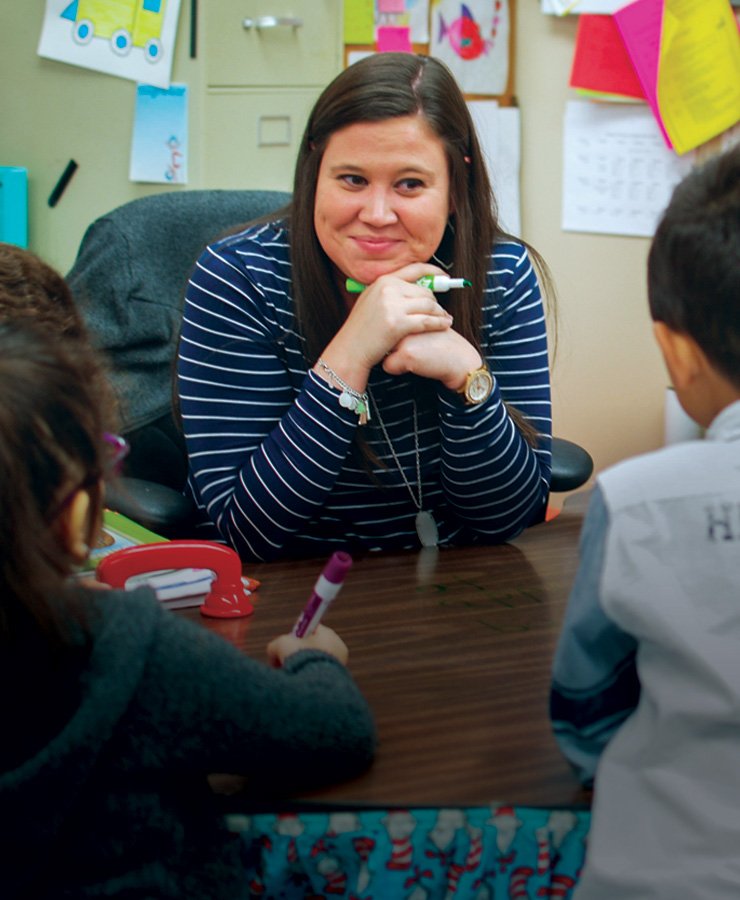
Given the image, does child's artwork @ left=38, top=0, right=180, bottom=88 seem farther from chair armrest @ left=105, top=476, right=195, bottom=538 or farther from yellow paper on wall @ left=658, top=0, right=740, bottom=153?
chair armrest @ left=105, top=476, right=195, bottom=538

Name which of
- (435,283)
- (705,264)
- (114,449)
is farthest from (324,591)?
(435,283)

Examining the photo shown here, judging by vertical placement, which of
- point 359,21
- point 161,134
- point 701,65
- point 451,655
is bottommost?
point 451,655

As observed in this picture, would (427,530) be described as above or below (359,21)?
below

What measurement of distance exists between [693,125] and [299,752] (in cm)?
229

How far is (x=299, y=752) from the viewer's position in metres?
0.74

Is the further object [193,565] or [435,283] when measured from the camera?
[435,283]

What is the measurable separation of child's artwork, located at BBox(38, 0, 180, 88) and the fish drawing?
2.15 feet

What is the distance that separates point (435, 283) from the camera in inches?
52.2

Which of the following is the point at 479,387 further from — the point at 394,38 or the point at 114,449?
the point at 394,38

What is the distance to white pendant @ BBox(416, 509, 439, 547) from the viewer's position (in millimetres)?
1312

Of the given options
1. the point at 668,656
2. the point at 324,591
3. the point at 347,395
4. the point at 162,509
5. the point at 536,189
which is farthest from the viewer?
the point at 536,189

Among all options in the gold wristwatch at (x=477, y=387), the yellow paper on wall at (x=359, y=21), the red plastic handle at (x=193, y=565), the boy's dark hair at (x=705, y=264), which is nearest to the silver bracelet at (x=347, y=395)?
the gold wristwatch at (x=477, y=387)

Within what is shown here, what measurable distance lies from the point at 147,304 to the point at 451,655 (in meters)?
0.97

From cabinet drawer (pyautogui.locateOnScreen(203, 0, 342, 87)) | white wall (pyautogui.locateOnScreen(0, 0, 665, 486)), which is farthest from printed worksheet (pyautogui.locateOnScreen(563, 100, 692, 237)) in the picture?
cabinet drawer (pyautogui.locateOnScreen(203, 0, 342, 87))
